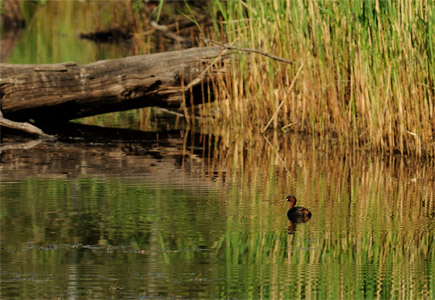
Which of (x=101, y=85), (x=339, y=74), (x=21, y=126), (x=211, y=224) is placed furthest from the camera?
(x=101, y=85)

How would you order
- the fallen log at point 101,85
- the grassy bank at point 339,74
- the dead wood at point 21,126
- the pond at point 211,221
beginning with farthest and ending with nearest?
the fallen log at point 101,85
the dead wood at point 21,126
the grassy bank at point 339,74
the pond at point 211,221

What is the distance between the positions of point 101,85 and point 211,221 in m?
4.80

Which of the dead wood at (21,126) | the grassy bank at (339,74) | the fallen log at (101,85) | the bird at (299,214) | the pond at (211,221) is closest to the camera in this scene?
the pond at (211,221)

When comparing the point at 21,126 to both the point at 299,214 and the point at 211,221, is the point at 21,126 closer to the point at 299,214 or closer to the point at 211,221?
the point at 211,221

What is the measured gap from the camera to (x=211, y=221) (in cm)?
630

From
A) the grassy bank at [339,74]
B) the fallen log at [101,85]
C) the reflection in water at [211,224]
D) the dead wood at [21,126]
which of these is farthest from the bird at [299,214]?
the dead wood at [21,126]

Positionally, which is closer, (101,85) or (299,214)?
(299,214)

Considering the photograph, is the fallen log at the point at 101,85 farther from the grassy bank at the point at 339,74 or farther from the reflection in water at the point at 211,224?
the reflection in water at the point at 211,224

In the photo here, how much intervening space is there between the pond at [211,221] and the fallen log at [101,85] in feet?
1.78

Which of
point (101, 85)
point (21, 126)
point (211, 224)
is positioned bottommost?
point (211, 224)

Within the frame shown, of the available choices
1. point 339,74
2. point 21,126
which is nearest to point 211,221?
point 339,74

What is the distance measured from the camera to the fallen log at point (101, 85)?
10.5m

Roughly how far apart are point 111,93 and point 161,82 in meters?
0.60

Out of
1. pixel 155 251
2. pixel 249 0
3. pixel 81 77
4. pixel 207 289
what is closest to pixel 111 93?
pixel 81 77
